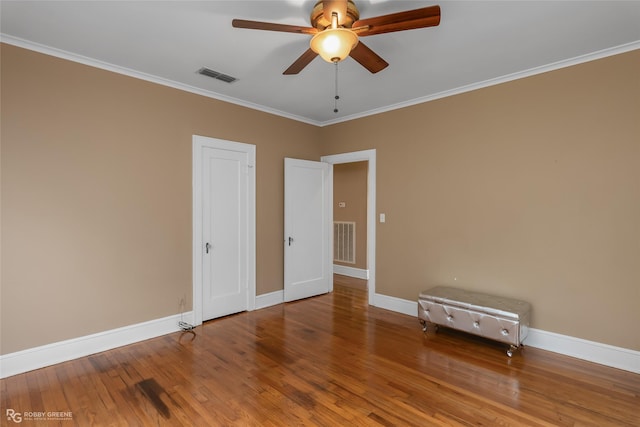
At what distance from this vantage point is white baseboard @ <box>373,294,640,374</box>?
2.77 meters

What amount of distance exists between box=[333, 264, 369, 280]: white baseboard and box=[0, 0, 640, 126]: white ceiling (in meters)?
3.65

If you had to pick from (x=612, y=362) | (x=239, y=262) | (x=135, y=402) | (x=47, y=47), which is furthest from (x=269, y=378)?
(x=47, y=47)

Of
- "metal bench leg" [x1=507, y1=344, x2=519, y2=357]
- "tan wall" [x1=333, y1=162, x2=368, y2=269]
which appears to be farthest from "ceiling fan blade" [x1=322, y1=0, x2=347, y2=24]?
"tan wall" [x1=333, y1=162, x2=368, y2=269]

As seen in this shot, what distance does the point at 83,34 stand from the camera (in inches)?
103

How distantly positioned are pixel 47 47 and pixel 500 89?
441 centimetres

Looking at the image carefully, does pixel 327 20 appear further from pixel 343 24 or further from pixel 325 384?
pixel 325 384

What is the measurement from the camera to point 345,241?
6676 mm

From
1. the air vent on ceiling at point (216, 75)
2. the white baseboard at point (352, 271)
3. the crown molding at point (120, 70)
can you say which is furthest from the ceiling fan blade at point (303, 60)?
the white baseboard at point (352, 271)

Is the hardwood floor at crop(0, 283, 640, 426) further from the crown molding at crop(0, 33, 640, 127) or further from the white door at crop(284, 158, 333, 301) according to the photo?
the crown molding at crop(0, 33, 640, 127)

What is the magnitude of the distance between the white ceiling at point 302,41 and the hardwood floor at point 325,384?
9.20 feet

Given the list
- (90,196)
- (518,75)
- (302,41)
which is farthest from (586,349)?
(90,196)

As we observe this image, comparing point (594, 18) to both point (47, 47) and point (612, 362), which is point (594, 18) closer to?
point (612, 362)

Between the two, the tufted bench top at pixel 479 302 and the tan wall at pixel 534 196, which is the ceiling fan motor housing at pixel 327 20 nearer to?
the tan wall at pixel 534 196

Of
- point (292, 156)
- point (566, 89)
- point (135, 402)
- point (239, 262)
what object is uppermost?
point (566, 89)
